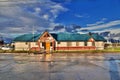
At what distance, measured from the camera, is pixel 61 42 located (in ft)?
201

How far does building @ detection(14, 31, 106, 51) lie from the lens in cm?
6028

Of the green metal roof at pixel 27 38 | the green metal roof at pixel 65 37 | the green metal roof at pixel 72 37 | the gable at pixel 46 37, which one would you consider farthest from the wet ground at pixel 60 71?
the green metal roof at pixel 27 38

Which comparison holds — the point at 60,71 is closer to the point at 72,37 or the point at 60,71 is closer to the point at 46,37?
the point at 46,37

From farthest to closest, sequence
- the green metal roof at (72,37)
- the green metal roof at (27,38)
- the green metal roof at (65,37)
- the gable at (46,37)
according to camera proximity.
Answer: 1. the green metal roof at (27,38)
2. the green metal roof at (65,37)
3. the green metal roof at (72,37)
4. the gable at (46,37)

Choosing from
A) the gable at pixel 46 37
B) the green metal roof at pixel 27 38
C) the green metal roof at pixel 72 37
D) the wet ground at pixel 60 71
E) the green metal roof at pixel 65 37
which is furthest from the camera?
the green metal roof at pixel 27 38

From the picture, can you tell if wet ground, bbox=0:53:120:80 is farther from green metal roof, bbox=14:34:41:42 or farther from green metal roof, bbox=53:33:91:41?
green metal roof, bbox=14:34:41:42

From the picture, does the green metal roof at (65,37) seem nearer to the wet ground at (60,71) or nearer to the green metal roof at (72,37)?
the green metal roof at (72,37)

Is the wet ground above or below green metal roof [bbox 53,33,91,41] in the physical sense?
below

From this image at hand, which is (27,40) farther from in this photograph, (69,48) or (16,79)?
(16,79)

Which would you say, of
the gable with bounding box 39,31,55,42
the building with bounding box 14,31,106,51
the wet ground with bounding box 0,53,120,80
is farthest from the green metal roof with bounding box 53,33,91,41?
the wet ground with bounding box 0,53,120,80

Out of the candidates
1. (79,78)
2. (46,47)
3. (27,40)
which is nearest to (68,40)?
(46,47)

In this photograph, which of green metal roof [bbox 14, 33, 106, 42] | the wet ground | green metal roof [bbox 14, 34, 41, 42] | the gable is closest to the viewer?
→ the wet ground

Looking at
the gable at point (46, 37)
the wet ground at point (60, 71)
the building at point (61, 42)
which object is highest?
the gable at point (46, 37)

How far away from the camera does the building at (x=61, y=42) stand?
198 ft
